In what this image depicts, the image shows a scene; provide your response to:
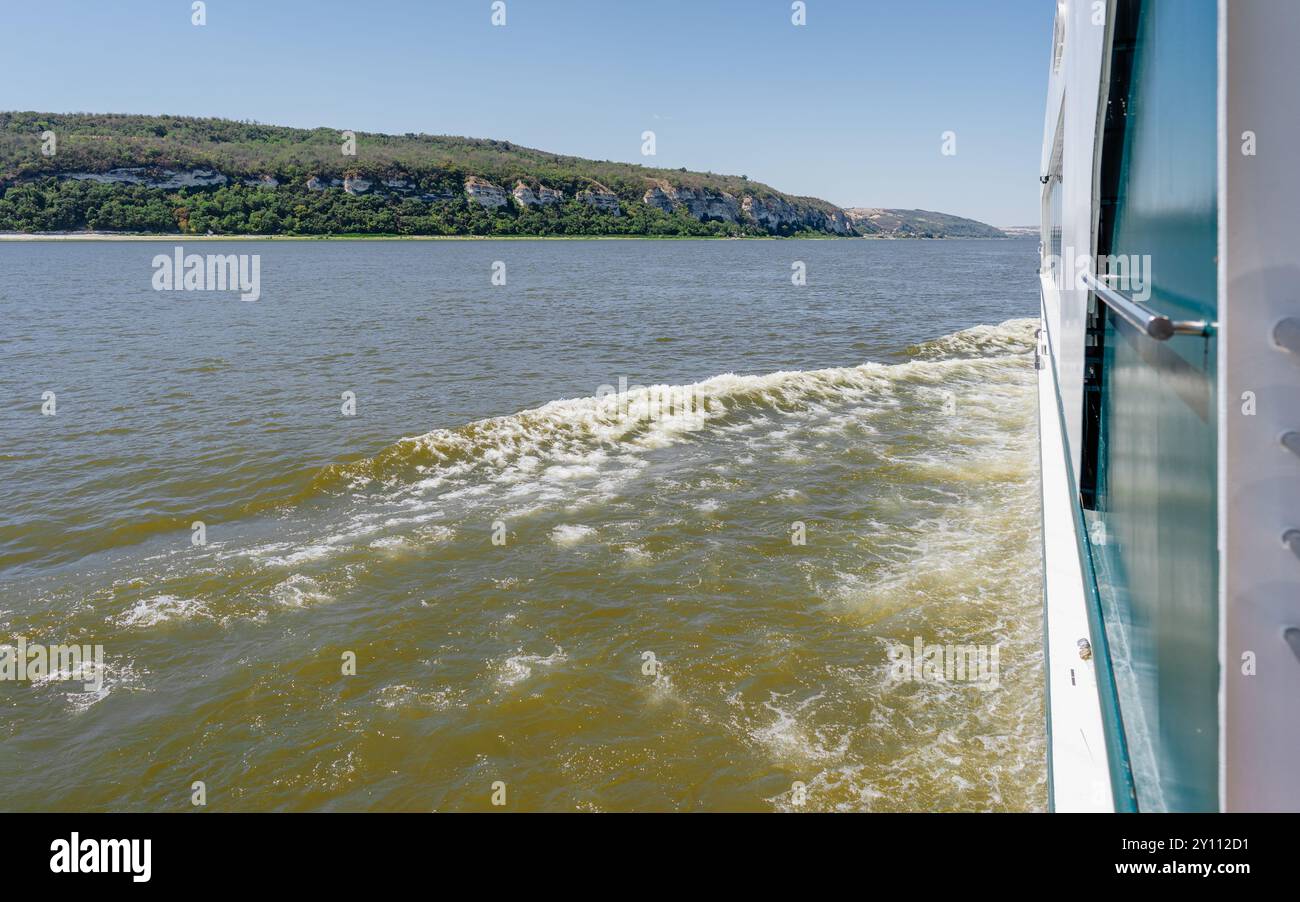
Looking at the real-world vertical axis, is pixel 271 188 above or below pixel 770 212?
below

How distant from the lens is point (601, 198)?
148625 millimetres

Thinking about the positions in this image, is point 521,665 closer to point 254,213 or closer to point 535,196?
point 254,213

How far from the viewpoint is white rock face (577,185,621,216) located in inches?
5728

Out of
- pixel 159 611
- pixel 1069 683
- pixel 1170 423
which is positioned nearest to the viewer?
pixel 1170 423

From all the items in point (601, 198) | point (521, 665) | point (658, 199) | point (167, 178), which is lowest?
point (521, 665)

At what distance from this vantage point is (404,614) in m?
7.33

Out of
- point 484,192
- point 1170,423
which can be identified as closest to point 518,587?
point 1170,423

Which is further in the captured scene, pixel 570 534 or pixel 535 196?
pixel 535 196

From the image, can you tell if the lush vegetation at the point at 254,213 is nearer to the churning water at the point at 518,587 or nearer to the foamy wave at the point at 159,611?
the churning water at the point at 518,587

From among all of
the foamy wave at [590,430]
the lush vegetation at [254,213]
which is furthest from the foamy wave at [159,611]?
the lush vegetation at [254,213]

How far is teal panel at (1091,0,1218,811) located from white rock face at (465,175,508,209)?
463 ft

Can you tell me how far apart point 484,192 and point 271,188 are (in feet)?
107
